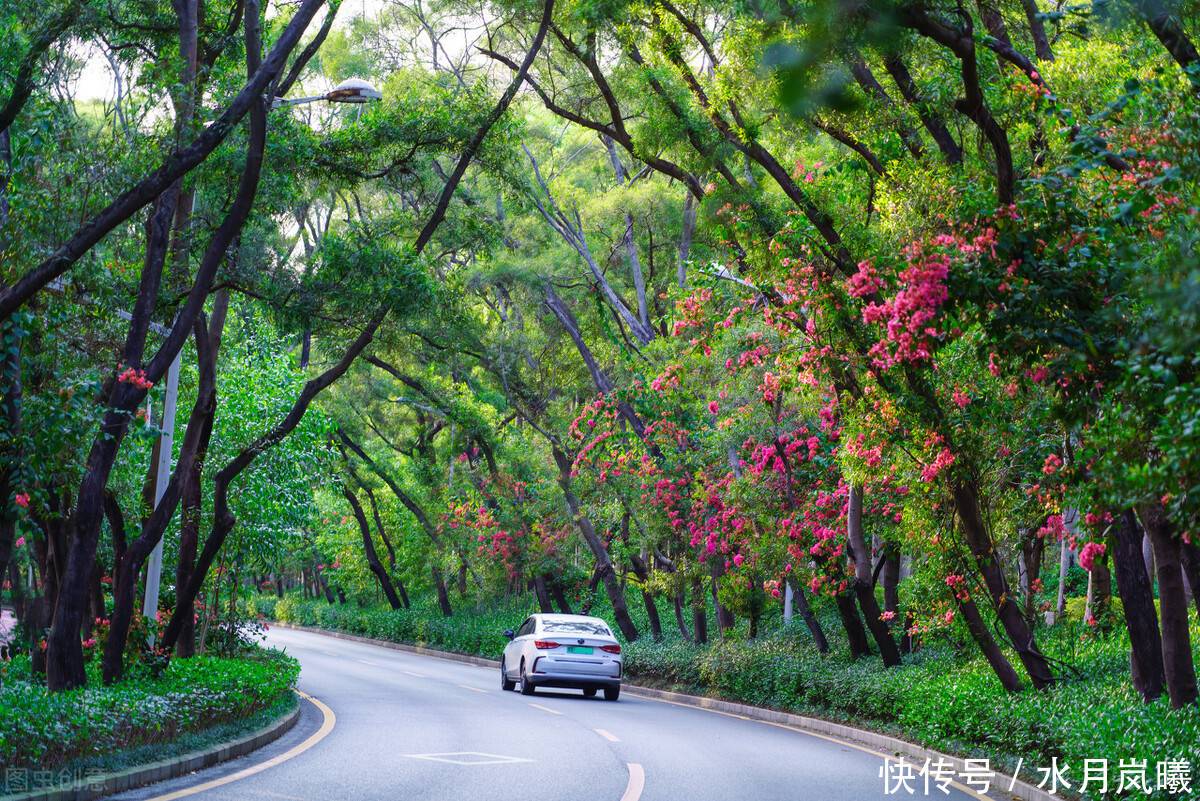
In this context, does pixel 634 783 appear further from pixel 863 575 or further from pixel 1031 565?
pixel 1031 565

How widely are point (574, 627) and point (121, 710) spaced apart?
11.5m

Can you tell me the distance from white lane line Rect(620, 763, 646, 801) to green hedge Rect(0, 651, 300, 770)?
3968 mm

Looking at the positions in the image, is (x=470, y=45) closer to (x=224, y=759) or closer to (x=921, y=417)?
(x=921, y=417)

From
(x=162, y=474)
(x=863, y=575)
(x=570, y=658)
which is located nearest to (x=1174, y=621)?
(x=863, y=575)

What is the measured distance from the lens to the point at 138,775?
27.8 ft

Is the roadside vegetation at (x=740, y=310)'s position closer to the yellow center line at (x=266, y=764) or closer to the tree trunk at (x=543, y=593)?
the yellow center line at (x=266, y=764)

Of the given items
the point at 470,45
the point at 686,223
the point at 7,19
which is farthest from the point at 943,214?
the point at 686,223

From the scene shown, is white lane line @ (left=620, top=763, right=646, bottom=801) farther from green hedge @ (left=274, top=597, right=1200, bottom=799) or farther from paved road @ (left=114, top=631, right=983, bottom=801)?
green hedge @ (left=274, top=597, right=1200, bottom=799)

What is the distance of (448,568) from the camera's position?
3812 cm

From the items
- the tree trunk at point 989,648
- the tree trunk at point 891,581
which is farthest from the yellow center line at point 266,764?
the tree trunk at point 891,581

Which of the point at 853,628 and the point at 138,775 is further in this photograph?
the point at 853,628

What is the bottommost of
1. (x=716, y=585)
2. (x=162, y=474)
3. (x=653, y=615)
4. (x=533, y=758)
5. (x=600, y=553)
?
(x=533, y=758)

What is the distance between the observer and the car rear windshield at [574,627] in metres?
19.6

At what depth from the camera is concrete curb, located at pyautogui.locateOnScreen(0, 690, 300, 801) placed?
7.37 metres
